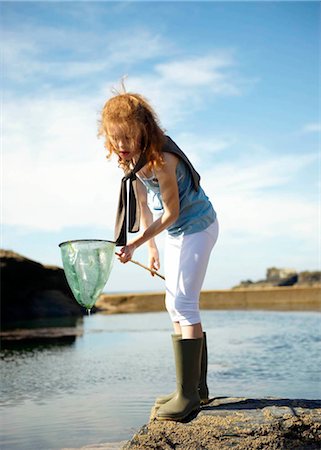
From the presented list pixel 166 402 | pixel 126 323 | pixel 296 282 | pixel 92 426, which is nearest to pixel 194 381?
pixel 166 402

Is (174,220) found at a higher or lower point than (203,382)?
higher

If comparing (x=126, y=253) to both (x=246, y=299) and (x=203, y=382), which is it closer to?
(x=203, y=382)

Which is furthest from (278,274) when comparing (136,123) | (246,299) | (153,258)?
(136,123)

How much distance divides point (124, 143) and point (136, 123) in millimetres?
120

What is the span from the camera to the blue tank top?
3330 millimetres

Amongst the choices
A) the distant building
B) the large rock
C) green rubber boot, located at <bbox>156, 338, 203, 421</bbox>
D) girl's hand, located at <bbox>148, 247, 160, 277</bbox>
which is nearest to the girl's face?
girl's hand, located at <bbox>148, 247, 160, 277</bbox>

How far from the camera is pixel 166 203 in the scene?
3223 mm

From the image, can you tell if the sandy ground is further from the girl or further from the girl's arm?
the girl's arm

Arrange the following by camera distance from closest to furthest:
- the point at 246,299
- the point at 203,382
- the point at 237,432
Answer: the point at 237,432, the point at 203,382, the point at 246,299

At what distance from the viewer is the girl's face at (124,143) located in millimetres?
3205

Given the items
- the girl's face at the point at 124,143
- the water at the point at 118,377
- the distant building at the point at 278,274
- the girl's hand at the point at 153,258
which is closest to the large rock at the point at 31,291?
the water at the point at 118,377

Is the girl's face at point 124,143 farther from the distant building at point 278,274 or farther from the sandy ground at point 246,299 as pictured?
the distant building at point 278,274

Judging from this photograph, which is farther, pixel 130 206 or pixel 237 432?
pixel 130 206

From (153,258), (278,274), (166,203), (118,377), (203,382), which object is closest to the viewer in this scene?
(166,203)
